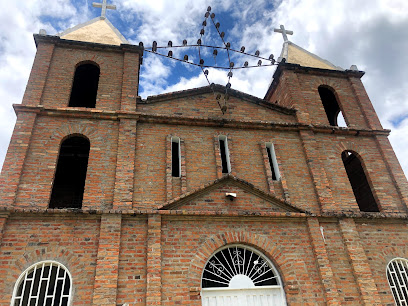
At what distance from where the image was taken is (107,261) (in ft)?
23.0

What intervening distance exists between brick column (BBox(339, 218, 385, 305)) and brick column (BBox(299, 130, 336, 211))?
64 centimetres

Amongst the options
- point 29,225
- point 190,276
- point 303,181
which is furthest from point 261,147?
point 29,225

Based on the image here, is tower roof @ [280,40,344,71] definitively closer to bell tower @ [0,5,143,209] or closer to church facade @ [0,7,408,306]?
church facade @ [0,7,408,306]

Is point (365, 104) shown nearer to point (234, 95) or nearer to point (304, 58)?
point (304, 58)

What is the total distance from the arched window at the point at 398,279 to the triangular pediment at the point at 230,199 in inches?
107

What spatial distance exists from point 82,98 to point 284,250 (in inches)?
380

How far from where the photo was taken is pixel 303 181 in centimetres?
941

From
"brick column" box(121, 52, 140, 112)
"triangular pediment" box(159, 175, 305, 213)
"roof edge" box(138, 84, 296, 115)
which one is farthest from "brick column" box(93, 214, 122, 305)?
"roof edge" box(138, 84, 296, 115)

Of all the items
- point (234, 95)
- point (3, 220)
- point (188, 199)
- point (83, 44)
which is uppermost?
point (83, 44)

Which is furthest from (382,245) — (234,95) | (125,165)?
(125,165)

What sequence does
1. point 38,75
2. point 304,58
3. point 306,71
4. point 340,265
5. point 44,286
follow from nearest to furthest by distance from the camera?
point 44,286
point 340,265
point 38,75
point 306,71
point 304,58

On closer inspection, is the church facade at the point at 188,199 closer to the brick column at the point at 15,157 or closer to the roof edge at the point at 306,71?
the brick column at the point at 15,157

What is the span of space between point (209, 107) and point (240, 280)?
17.5 ft

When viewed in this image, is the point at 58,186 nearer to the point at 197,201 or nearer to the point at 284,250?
the point at 197,201
